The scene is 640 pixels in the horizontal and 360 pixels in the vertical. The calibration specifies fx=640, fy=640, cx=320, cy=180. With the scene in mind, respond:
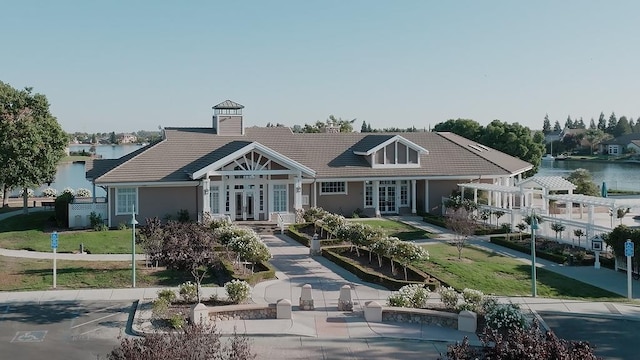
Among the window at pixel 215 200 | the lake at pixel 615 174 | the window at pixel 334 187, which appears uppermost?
the lake at pixel 615 174

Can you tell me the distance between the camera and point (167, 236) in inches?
832

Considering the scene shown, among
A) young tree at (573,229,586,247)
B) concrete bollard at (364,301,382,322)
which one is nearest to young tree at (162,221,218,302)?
concrete bollard at (364,301,382,322)

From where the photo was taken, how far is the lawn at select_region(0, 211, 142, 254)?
2912 cm

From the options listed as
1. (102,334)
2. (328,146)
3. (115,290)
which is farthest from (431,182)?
(102,334)

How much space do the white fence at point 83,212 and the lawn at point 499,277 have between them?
1860cm

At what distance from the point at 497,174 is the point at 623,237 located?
16.7m

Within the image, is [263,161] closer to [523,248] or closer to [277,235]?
[277,235]

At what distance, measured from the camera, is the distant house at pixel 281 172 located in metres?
36.2

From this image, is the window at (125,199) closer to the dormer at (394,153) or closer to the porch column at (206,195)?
the porch column at (206,195)

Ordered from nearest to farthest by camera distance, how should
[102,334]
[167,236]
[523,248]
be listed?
[102,334], [167,236], [523,248]

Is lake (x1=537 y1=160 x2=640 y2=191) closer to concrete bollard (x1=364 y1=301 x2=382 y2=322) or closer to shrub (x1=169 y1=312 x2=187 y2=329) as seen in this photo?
concrete bollard (x1=364 y1=301 x2=382 y2=322)

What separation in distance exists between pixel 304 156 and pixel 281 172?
4976mm

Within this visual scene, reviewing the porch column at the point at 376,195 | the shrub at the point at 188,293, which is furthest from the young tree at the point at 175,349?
the porch column at the point at 376,195

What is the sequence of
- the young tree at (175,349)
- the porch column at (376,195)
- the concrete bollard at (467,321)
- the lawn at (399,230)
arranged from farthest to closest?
the porch column at (376,195) < the lawn at (399,230) < the concrete bollard at (467,321) < the young tree at (175,349)
